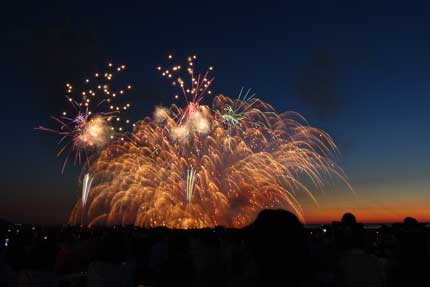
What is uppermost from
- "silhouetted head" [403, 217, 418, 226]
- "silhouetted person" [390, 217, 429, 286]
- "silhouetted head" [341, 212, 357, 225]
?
"silhouetted head" [341, 212, 357, 225]

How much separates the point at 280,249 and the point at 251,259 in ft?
0.74

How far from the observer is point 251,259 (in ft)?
8.26

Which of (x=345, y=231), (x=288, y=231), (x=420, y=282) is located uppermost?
(x=345, y=231)

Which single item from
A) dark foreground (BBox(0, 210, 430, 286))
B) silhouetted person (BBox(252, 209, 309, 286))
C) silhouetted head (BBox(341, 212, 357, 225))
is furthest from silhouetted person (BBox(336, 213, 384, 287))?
silhouetted person (BBox(252, 209, 309, 286))

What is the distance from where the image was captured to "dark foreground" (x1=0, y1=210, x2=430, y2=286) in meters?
2.42

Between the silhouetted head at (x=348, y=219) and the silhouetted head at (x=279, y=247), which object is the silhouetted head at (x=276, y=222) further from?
the silhouetted head at (x=348, y=219)

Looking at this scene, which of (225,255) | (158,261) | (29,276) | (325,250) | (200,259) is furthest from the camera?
(325,250)

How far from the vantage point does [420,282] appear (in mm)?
3896

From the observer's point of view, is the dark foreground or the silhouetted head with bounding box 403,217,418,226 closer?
the dark foreground

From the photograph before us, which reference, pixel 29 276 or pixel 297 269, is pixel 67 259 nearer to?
pixel 29 276

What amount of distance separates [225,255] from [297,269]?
309 inches

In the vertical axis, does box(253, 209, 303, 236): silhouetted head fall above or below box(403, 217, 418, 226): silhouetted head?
below

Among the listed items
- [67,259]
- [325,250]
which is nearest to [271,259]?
[67,259]

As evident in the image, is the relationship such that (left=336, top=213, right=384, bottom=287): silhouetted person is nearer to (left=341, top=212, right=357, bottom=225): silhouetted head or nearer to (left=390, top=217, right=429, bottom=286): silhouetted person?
(left=341, top=212, right=357, bottom=225): silhouetted head
